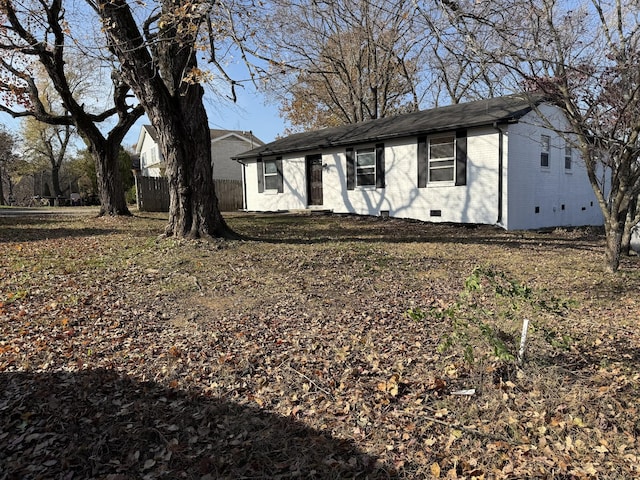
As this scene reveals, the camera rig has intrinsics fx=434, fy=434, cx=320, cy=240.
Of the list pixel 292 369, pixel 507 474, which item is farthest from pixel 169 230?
pixel 507 474

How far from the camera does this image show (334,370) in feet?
12.1

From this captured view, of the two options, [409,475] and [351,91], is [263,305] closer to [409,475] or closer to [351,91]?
[409,475]

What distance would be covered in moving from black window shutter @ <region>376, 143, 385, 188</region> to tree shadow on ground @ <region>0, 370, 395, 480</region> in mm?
12130

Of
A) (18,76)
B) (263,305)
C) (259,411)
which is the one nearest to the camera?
(259,411)

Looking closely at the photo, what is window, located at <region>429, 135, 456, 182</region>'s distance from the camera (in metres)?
12.8

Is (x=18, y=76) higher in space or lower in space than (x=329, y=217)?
higher

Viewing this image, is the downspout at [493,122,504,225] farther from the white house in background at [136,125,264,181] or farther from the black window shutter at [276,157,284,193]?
the white house in background at [136,125,264,181]

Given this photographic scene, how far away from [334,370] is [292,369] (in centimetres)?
36

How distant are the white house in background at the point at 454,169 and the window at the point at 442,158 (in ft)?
0.10

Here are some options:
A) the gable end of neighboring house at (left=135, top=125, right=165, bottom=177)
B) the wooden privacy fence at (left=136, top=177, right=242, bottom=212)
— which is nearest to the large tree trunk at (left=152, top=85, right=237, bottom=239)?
the wooden privacy fence at (left=136, top=177, right=242, bottom=212)

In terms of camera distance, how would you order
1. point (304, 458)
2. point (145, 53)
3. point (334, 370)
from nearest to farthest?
point (304, 458), point (334, 370), point (145, 53)

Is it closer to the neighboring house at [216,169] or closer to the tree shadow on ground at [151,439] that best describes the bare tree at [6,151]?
the neighboring house at [216,169]

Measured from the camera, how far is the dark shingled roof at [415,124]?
38.8 ft

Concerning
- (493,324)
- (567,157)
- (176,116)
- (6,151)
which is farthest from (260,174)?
(6,151)
